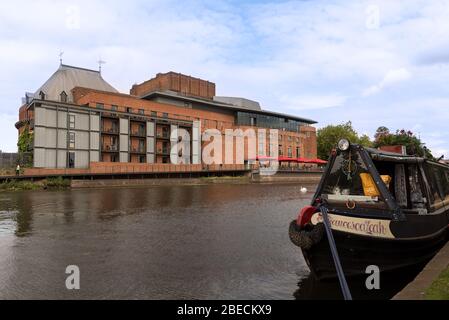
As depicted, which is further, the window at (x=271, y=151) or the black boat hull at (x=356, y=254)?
the window at (x=271, y=151)

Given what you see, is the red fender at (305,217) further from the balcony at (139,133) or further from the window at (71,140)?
the balcony at (139,133)

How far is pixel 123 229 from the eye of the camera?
1652 cm

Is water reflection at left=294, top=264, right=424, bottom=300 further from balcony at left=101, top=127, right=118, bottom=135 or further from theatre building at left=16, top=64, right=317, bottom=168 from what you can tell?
balcony at left=101, top=127, right=118, bottom=135

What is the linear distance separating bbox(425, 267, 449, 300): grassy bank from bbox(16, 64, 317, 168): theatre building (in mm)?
54589

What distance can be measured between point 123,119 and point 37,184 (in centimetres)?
2013

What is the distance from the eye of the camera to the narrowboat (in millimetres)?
8211

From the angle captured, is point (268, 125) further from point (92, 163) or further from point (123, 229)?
point (123, 229)

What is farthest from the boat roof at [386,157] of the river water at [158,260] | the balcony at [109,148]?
the balcony at [109,148]

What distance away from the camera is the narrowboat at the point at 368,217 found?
323 inches

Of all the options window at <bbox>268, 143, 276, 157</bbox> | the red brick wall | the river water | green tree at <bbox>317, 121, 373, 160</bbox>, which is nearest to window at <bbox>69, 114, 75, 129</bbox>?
the red brick wall

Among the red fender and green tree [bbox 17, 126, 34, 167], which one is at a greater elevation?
green tree [bbox 17, 126, 34, 167]

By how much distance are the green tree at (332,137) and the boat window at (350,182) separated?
3965 inches
